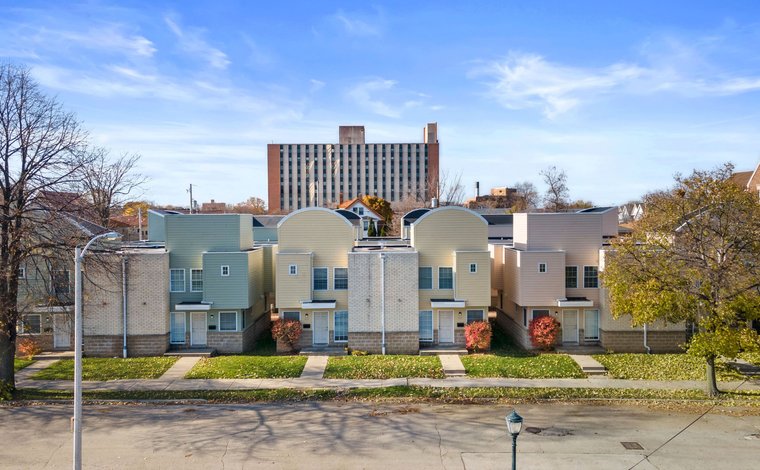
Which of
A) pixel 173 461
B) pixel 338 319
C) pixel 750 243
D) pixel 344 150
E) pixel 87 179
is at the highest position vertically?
pixel 344 150

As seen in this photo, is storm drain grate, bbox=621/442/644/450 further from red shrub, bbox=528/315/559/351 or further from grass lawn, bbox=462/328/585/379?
red shrub, bbox=528/315/559/351

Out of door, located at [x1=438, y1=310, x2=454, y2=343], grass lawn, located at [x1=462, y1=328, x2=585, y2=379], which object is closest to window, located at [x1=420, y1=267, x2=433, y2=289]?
door, located at [x1=438, y1=310, x2=454, y2=343]

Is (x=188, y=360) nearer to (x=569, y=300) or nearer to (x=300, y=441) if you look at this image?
(x=300, y=441)

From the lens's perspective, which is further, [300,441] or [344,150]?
[344,150]

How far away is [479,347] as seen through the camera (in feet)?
→ 88.1

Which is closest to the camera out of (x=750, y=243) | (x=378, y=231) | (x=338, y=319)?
(x=750, y=243)

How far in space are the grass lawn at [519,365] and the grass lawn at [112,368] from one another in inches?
538

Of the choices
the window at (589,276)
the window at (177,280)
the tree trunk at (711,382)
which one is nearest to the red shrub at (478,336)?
the window at (589,276)

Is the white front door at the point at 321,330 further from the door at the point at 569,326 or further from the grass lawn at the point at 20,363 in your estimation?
the grass lawn at the point at 20,363

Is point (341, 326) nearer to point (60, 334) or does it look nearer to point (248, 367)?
point (248, 367)

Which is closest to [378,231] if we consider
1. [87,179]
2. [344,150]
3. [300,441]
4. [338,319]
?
[338,319]

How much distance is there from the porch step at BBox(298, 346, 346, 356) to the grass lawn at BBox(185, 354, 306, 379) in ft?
2.03

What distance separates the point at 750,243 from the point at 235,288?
21.7 metres

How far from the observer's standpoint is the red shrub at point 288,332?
27.2 meters
